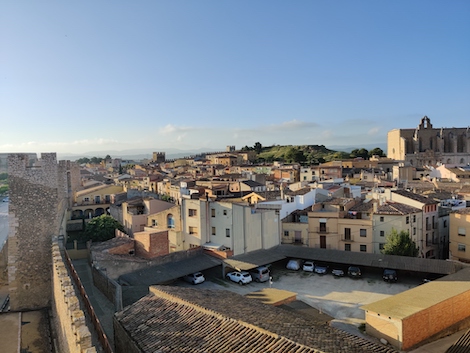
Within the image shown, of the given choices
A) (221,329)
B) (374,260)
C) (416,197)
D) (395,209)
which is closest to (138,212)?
(374,260)

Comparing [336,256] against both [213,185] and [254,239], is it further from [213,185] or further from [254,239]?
[213,185]

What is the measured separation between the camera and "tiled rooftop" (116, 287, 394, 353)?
9.38 metres

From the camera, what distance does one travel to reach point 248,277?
20844 mm

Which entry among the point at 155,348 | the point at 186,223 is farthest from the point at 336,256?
the point at 155,348

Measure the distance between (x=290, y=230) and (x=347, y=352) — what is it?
57.1ft

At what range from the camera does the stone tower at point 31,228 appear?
14.4 m

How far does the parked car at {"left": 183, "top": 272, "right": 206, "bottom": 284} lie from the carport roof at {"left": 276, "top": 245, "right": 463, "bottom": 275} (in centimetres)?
563

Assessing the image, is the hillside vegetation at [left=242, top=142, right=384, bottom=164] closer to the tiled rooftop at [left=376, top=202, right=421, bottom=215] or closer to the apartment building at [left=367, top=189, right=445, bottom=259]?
the apartment building at [left=367, top=189, right=445, bottom=259]

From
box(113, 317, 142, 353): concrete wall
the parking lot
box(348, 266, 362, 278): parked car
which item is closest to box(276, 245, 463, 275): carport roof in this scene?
box(348, 266, 362, 278): parked car

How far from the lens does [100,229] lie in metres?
26.8

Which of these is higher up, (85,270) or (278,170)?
(278,170)

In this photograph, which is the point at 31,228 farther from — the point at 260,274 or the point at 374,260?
the point at 374,260

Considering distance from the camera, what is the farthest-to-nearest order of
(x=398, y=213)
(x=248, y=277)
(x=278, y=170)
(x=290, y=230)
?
1. (x=278, y=170)
2. (x=290, y=230)
3. (x=398, y=213)
4. (x=248, y=277)

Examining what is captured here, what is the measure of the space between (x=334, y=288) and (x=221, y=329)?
11320 millimetres
